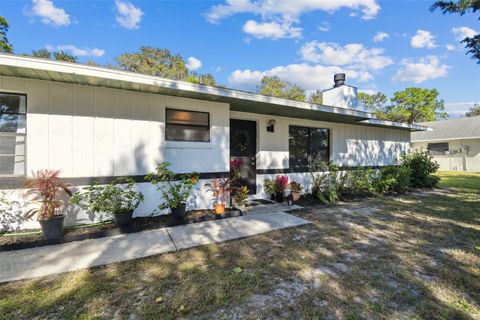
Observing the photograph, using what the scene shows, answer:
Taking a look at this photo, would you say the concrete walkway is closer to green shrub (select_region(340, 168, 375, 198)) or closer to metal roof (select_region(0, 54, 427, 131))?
metal roof (select_region(0, 54, 427, 131))

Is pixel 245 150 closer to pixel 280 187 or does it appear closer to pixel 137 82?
pixel 280 187

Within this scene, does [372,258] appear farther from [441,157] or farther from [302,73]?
[302,73]

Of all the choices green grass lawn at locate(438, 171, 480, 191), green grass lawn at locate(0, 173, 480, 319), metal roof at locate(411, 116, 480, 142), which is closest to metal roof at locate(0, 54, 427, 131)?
green grass lawn at locate(0, 173, 480, 319)

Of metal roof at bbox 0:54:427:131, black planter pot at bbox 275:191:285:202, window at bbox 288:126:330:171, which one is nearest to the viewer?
metal roof at bbox 0:54:427:131

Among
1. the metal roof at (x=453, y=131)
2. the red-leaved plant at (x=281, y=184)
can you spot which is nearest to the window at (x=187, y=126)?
the red-leaved plant at (x=281, y=184)

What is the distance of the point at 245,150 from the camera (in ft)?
19.5

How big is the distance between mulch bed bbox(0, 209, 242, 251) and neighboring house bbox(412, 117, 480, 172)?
58.4 ft

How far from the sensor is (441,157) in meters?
17.4

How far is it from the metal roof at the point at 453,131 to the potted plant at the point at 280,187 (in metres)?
17.0

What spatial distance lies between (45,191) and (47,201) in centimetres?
15

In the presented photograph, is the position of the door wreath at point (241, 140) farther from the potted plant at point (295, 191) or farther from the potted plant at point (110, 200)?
the potted plant at point (110, 200)

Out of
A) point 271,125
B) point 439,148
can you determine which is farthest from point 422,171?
point 439,148

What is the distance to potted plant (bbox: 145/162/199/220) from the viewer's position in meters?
4.08

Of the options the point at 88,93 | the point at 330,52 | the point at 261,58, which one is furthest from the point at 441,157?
the point at 88,93
